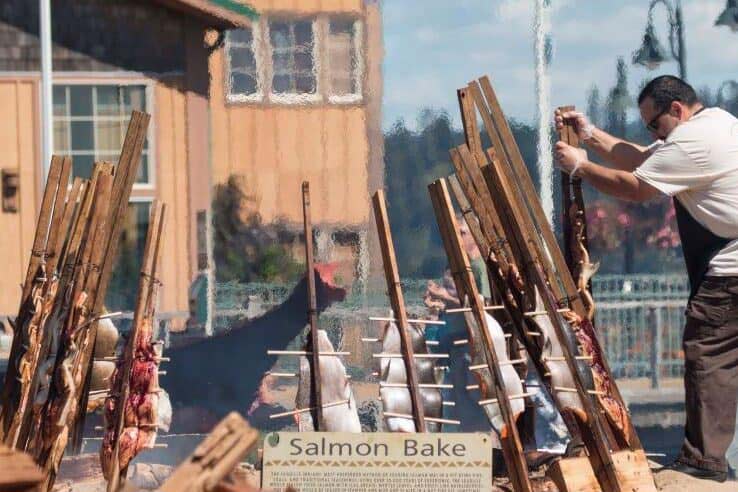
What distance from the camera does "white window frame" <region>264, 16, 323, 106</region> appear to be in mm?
8227

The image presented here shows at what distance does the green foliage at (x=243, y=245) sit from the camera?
8203 millimetres

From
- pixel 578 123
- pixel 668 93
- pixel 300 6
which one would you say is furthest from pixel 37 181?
pixel 668 93

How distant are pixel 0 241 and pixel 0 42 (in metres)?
0.94

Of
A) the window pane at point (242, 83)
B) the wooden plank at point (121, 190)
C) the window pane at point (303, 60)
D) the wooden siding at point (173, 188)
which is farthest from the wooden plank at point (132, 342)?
the window pane at point (303, 60)

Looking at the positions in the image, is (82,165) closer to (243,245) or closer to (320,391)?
(243,245)

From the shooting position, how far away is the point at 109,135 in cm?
816

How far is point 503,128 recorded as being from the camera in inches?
280

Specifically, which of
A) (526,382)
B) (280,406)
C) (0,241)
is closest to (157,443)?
(280,406)

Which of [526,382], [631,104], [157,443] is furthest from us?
[631,104]

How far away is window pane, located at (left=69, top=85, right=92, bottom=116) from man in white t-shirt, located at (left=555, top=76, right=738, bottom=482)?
2411mm

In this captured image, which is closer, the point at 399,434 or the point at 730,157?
the point at 399,434

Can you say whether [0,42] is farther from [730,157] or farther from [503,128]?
[730,157]

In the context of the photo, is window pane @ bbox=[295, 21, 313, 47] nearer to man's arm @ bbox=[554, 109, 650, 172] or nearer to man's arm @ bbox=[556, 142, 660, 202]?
man's arm @ bbox=[554, 109, 650, 172]

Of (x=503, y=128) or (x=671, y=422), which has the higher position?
(x=503, y=128)
